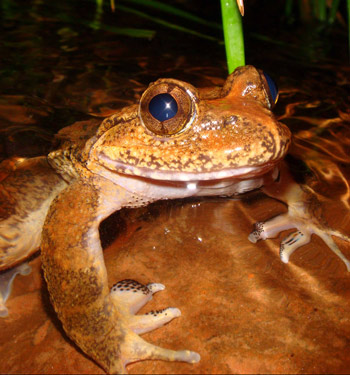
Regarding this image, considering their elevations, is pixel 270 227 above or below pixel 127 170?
below

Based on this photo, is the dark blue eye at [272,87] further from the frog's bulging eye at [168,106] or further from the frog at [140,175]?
the frog's bulging eye at [168,106]

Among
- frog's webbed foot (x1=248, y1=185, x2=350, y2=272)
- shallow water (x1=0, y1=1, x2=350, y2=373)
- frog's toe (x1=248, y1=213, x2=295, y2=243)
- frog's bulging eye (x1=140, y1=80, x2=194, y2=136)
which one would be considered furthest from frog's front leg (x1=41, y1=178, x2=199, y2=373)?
frog's webbed foot (x1=248, y1=185, x2=350, y2=272)

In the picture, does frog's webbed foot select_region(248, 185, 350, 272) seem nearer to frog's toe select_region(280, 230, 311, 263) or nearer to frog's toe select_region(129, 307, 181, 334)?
frog's toe select_region(280, 230, 311, 263)

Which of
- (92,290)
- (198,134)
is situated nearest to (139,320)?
(92,290)

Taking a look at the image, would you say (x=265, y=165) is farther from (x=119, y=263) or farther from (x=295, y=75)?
(x=295, y=75)

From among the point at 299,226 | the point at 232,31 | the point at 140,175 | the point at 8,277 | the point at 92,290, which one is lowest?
the point at 8,277

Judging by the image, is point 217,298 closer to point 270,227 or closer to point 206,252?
point 206,252

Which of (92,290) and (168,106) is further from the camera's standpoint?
(92,290)
